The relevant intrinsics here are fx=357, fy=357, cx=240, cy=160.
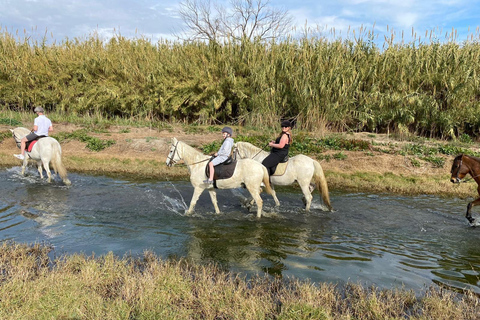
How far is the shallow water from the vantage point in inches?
260

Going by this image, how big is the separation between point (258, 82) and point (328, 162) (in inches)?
252

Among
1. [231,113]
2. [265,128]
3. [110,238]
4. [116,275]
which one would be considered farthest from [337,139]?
[116,275]

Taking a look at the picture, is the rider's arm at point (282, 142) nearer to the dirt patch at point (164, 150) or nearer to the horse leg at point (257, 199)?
the horse leg at point (257, 199)

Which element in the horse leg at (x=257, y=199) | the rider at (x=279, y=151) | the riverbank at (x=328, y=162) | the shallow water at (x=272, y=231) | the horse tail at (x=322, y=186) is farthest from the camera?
the riverbank at (x=328, y=162)

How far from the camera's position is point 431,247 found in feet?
25.3

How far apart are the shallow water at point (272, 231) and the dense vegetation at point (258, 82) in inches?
288

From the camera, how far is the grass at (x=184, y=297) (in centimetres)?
460

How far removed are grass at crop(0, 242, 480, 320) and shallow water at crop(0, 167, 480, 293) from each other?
79cm

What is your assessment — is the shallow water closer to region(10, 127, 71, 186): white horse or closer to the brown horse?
region(10, 127, 71, 186): white horse

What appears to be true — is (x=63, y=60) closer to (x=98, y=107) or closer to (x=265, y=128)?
(x=98, y=107)

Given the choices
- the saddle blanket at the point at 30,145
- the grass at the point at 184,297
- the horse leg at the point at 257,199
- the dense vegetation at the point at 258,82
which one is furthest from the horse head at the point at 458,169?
the saddle blanket at the point at 30,145

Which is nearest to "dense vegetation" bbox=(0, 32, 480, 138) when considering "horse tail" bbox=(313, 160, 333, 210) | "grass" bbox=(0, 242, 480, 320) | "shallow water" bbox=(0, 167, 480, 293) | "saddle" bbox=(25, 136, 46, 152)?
"shallow water" bbox=(0, 167, 480, 293)

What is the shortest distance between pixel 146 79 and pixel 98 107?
340 cm

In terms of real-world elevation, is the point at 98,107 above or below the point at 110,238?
above
